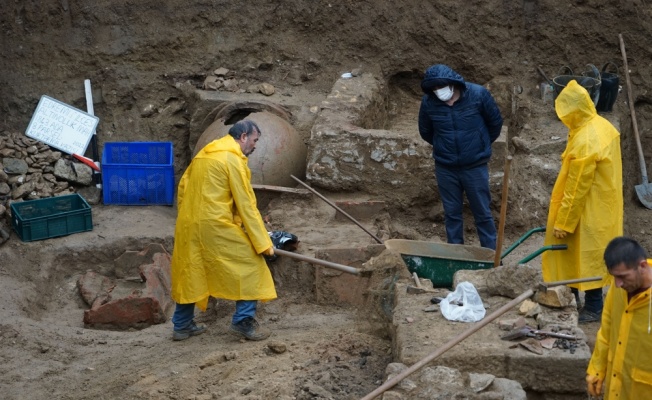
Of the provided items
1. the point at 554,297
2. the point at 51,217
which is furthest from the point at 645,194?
the point at 51,217

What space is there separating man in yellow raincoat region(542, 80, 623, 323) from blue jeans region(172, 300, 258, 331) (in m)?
2.46

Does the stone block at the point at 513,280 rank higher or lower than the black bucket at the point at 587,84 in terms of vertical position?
lower

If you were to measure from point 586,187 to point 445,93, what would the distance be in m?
1.78

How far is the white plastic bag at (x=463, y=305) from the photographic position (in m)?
6.79

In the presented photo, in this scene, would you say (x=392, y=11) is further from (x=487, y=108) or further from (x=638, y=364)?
(x=638, y=364)

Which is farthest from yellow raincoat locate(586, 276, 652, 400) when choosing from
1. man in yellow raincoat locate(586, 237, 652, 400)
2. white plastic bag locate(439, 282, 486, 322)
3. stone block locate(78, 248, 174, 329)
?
stone block locate(78, 248, 174, 329)

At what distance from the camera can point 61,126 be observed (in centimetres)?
1170

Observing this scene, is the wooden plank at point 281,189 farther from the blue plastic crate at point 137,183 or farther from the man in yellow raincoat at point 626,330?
the man in yellow raincoat at point 626,330

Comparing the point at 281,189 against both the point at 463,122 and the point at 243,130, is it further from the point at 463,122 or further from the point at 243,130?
the point at 243,130

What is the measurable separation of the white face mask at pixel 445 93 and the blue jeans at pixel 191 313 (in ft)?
8.28

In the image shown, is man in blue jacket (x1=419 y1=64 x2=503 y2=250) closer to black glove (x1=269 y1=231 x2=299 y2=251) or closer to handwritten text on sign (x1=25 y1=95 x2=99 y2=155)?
black glove (x1=269 y1=231 x2=299 y2=251)

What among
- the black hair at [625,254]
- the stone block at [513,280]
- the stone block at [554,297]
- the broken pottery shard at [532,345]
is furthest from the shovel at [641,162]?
the black hair at [625,254]

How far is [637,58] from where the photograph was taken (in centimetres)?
1262

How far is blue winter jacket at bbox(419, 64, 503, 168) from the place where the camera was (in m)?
8.98
